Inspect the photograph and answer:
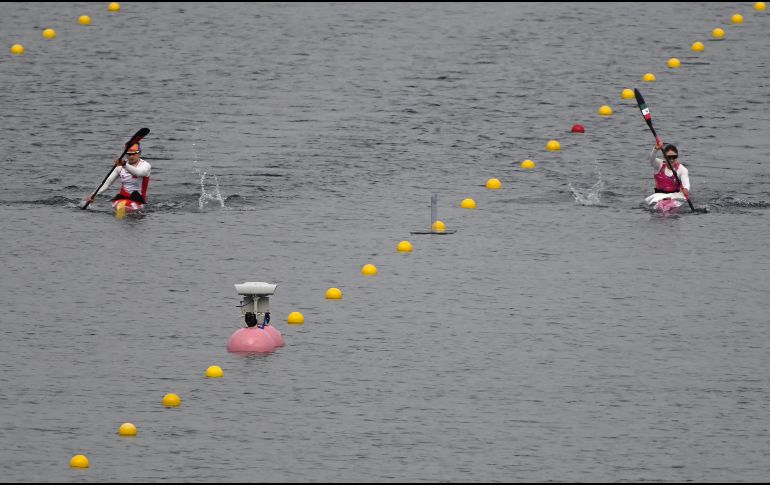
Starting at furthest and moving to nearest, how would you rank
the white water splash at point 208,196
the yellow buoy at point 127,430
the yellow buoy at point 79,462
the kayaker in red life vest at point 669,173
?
the white water splash at point 208,196 < the kayaker in red life vest at point 669,173 < the yellow buoy at point 127,430 < the yellow buoy at point 79,462

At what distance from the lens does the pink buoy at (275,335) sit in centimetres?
1830

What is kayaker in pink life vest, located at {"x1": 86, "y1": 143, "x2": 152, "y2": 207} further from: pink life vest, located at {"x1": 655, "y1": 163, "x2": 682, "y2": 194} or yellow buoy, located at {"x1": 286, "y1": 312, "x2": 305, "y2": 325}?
pink life vest, located at {"x1": 655, "y1": 163, "x2": 682, "y2": 194}

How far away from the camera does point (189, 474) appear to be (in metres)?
14.5

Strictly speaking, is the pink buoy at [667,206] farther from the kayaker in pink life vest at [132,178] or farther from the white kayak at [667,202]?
the kayaker in pink life vest at [132,178]

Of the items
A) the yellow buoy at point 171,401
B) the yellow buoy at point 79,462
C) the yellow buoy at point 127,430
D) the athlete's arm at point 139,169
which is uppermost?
the athlete's arm at point 139,169

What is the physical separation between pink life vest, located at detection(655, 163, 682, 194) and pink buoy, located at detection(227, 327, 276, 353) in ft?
27.7

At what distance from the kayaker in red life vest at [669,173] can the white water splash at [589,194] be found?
41.0 inches

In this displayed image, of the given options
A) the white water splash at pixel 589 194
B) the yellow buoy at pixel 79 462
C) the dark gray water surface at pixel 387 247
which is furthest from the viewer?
the white water splash at pixel 589 194

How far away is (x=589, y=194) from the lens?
25.3m

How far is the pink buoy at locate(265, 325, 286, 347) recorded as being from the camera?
60.0 ft

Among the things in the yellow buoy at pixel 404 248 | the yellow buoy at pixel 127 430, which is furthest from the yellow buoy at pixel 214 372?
the yellow buoy at pixel 404 248

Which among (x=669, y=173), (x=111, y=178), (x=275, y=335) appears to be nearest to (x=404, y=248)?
(x=669, y=173)

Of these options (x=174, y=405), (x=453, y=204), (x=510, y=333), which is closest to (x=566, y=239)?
(x=453, y=204)

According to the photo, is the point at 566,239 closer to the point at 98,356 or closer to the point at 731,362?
the point at 731,362
